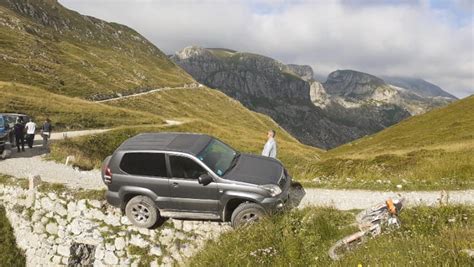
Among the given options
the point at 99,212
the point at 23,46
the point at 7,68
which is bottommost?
the point at 99,212

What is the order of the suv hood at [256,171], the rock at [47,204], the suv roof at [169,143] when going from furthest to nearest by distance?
the rock at [47,204] < the suv roof at [169,143] < the suv hood at [256,171]

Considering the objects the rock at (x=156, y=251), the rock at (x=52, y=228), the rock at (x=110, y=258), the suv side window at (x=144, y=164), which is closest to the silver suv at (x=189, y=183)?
the suv side window at (x=144, y=164)

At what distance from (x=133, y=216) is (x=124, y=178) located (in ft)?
4.64

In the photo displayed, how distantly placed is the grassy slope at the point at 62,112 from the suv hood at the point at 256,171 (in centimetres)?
3799

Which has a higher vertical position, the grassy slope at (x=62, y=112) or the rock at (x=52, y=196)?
the grassy slope at (x=62, y=112)

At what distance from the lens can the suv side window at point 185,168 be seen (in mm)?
13070

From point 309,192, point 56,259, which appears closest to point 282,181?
point 309,192

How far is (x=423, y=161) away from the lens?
88.9 ft

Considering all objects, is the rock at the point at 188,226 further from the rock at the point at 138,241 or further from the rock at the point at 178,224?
the rock at the point at 138,241

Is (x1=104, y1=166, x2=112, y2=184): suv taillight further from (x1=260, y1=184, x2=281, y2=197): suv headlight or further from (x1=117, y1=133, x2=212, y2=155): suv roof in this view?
(x1=260, y1=184, x2=281, y2=197): suv headlight

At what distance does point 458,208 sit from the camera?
1170cm

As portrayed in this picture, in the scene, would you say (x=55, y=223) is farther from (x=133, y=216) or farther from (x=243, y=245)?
(x=243, y=245)

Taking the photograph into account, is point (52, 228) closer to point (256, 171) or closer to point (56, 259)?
point (56, 259)

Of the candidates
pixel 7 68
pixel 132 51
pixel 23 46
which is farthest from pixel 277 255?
pixel 132 51
